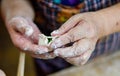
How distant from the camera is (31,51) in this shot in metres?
0.76

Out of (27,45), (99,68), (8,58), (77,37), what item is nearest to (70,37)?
(77,37)

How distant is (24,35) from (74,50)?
21 centimetres

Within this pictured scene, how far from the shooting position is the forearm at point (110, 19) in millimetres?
778

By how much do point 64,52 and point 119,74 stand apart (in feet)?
Result: 1.10

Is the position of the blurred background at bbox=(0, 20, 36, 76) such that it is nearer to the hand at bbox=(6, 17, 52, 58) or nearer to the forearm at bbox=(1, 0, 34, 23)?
the forearm at bbox=(1, 0, 34, 23)

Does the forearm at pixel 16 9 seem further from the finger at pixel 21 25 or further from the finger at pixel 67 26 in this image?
the finger at pixel 67 26

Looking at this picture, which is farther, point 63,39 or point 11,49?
point 11,49

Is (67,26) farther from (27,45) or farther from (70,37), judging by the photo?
(27,45)

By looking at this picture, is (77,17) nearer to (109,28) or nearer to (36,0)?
(109,28)

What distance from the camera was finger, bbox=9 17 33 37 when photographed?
798 millimetres

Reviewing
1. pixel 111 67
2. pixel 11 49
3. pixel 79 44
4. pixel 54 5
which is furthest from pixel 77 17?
pixel 11 49

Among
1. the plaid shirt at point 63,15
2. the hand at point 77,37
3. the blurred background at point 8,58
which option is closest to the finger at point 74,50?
the hand at point 77,37

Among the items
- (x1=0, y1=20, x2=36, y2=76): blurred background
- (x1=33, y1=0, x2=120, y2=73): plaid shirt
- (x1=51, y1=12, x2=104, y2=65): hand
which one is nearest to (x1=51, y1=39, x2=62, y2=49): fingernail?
(x1=51, y1=12, x2=104, y2=65): hand

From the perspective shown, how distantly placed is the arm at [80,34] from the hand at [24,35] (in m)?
0.09
